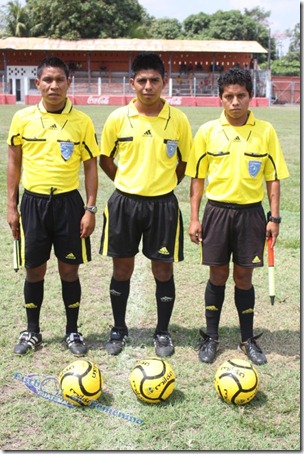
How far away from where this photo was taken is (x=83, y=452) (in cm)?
289

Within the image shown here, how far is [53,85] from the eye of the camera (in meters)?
3.62

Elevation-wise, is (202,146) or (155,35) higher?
(155,35)

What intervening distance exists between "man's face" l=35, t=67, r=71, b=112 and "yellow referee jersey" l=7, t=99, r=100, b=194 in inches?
3.7

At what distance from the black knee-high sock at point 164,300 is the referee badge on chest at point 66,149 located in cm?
112

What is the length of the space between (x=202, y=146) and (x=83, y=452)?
2.07m

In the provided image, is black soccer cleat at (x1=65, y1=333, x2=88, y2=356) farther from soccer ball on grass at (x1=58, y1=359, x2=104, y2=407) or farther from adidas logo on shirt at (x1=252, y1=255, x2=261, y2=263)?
adidas logo on shirt at (x1=252, y1=255, x2=261, y2=263)

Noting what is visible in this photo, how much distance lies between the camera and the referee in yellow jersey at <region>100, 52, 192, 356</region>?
3688mm

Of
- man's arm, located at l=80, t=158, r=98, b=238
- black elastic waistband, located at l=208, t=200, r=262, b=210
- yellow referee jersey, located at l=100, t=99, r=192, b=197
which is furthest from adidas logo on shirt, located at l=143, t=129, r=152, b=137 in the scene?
black elastic waistband, located at l=208, t=200, r=262, b=210

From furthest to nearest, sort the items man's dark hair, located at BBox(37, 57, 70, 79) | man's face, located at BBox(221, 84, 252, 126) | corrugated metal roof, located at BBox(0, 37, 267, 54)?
corrugated metal roof, located at BBox(0, 37, 267, 54)
man's dark hair, located at BBox(37, 57, 70, 79)
man's face, located at BBox(221, 84, 252, 126)

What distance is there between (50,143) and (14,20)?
196 feet

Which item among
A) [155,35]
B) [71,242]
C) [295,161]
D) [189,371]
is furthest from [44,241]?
[155,35]

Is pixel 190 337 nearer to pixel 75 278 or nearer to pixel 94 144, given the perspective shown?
pixel 75 278

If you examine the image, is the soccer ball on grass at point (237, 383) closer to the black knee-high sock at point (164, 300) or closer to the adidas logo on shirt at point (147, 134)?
the black knee-high sock at point (164, 300)

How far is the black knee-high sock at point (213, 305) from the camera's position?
3957 mm
